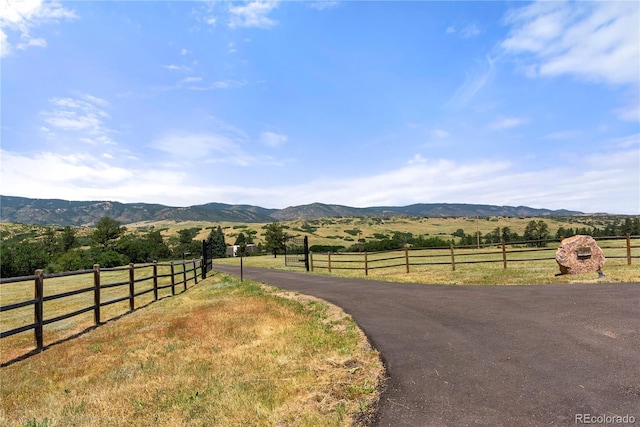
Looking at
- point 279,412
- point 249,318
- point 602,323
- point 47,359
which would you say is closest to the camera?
point 279,412

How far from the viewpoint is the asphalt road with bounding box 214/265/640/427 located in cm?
426

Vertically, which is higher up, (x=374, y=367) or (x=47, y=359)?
(x=374, y=367)

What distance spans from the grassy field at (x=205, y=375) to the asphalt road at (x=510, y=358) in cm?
64

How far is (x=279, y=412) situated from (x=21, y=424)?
11.5 feet

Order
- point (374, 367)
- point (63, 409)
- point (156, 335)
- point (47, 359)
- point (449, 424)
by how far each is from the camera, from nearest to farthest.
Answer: point (449, 424) → point (63, 409) → point (374, 367) → point (47, 359) → point (156, 335)

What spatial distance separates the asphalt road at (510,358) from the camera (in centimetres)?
426

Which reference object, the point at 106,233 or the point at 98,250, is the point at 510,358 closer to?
the point at 98,250

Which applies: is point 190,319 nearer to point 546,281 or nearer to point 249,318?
point 249,318

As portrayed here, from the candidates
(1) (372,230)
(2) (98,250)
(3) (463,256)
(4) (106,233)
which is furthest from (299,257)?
(1) (372,230)

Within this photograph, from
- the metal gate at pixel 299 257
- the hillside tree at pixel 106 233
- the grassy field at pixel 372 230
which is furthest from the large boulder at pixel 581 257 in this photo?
the grassy field at pixel 372 230

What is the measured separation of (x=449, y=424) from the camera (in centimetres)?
403

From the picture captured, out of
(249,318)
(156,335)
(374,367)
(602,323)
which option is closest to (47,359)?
(156,335)

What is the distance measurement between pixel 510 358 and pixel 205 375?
5.10 m

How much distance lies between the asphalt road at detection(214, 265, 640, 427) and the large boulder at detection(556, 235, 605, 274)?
6492 millimetres
